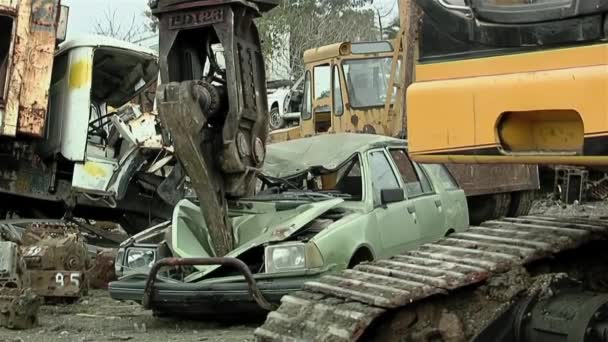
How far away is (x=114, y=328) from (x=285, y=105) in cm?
1353

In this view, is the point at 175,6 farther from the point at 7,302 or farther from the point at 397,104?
the point at 397,104

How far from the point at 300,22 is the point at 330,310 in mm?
34538

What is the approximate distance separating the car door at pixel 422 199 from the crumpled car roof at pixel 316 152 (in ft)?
0.72

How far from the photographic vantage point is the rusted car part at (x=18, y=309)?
8.34 metres

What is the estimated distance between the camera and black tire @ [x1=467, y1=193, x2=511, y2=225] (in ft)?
41.7

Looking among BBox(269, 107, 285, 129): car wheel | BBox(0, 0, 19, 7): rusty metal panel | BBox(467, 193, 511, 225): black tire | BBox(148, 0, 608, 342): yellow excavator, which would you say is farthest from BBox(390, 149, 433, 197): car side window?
BBox(269, 107, 285, 129): car wheel

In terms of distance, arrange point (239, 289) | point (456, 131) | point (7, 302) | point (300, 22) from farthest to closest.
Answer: point (300, 22), point (7, 302), point (239, 289), point (456, 131)

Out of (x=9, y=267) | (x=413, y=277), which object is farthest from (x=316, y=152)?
(x=413, y=277)

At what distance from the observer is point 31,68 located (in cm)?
1088

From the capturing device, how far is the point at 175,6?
8.04m

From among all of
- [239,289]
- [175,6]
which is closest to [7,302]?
[239,289]

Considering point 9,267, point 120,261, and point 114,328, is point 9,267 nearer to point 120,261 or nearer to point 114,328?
point 120,261

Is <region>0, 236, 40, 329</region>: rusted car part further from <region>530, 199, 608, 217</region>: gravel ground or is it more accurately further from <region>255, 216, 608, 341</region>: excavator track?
<region>530, 199, 608, 217</region>: gravel ground

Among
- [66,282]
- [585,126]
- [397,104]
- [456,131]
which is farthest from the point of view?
[397,104]
